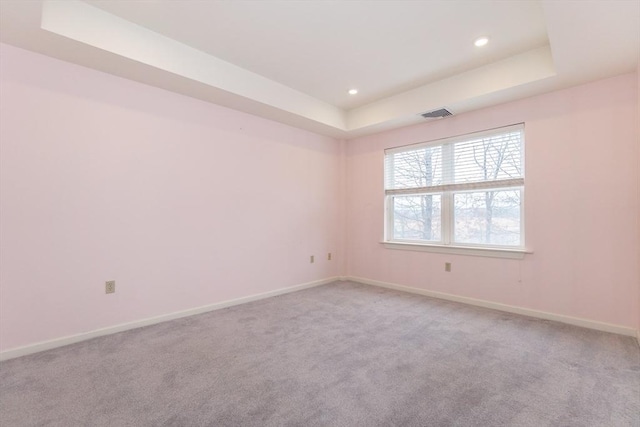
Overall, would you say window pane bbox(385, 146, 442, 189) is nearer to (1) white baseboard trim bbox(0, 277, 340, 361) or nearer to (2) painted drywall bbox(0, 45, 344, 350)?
(2) painted drywall bbox(0, 45, 344, 350)

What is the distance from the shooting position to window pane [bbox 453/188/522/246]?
3.50 meters

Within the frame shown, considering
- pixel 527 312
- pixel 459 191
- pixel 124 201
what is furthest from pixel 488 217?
pixel 124 201

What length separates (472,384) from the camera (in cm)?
194

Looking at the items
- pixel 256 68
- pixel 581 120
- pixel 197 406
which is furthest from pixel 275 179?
pixel 581 120

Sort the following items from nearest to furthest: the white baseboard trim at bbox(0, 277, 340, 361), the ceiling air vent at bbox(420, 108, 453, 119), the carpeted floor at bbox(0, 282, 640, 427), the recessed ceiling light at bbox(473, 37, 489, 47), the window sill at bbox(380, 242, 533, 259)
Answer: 1. the carpeted floor at bbox(0, 282, 640, 427)
2. the white baseboard trim at bbox(0, 277, 340, 361)
3. the recessed ceiling light at bbox(473, 37, 489, 47)
4. the window sill at bbox(380, 242, 533, 259)
5. the ceiling air vent at bbox(420, 108, 453, 119)

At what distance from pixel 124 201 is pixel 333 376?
246 centimetres

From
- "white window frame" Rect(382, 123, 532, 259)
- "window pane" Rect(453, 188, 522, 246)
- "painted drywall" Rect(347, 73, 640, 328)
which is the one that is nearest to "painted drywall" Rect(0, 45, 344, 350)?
"white window frame" Rect(382, 123, 532, 259)

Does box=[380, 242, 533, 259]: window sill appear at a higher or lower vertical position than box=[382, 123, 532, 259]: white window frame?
lower

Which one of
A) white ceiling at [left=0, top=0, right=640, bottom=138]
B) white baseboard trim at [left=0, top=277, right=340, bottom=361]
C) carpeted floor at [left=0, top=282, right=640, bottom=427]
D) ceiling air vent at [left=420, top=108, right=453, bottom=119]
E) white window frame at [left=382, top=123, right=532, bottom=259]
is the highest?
white ceiling at [left=0, top=0, right=640, bottom=138]

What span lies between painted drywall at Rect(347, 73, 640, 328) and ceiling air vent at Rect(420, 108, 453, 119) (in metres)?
0.15

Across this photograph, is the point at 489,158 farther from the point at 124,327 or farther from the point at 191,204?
the point at 124,327

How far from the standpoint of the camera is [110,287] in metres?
2.82

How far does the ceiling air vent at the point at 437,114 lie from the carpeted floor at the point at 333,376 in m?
2.43

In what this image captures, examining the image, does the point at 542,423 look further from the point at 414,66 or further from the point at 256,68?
the point at 256,68
